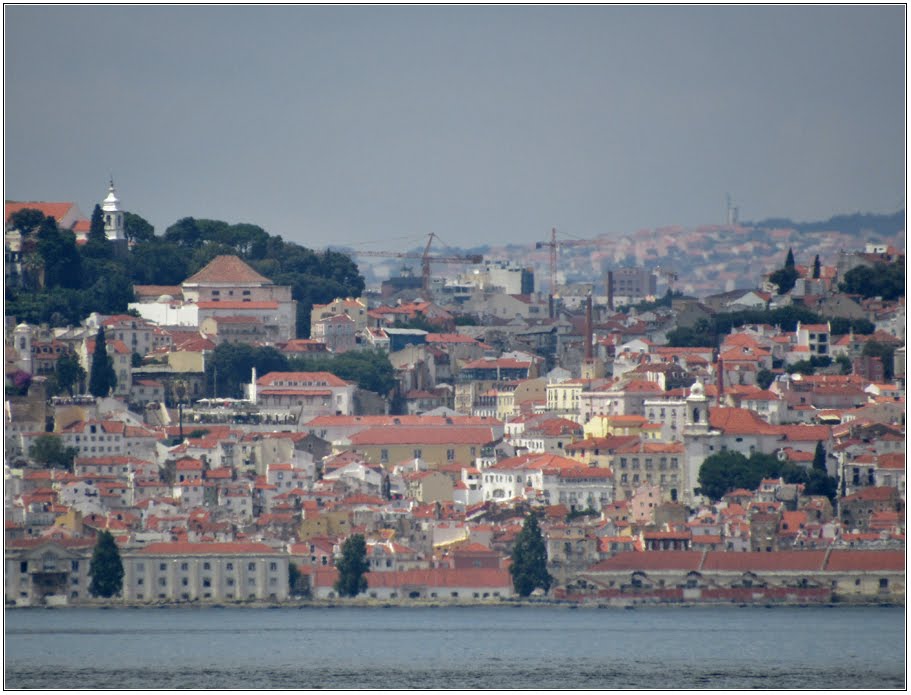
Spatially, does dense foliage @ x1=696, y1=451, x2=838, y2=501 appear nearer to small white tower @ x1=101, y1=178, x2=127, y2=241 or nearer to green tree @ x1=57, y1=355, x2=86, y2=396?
green tree @ x1=57, y1=355, x2=86, y2=396

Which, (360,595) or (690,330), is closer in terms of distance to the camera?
(360,595)

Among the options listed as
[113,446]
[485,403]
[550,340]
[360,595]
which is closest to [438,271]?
[550,340]

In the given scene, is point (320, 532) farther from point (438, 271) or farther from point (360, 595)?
point (438, 271)

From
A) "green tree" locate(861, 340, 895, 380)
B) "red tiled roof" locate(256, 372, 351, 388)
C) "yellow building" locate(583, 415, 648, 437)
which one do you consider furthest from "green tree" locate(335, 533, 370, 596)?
"green tree" locate(861, 340, 895, 380)

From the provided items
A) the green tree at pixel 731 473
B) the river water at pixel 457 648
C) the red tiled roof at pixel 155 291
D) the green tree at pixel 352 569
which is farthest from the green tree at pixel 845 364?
the green tree at pixel 352 569

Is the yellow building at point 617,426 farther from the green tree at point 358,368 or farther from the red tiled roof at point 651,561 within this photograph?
the red tiled roof at point 651,561

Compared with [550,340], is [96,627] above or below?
below

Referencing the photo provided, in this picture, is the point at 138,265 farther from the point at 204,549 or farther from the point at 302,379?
the point at 204,549
